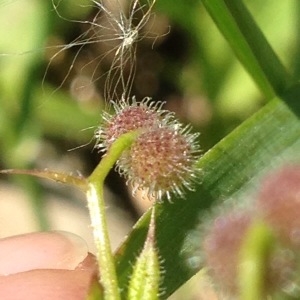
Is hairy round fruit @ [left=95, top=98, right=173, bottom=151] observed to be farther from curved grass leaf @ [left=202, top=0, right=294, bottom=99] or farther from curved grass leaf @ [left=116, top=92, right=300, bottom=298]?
curved grass leaf @ [left=202, top=0, right=294, bottom=99]

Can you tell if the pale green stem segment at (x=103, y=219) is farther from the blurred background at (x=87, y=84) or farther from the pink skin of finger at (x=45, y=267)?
the blurred background at (x=87, y=84)

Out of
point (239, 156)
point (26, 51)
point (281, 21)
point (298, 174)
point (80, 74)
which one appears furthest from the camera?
point (80, 74)

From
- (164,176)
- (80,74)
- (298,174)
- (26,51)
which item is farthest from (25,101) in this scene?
(298,174)

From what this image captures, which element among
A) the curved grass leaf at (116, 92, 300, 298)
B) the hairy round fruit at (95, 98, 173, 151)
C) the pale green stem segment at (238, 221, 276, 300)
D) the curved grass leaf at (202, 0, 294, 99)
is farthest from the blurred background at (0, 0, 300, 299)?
the pale green stem segment at (238, 221, 276, 300)

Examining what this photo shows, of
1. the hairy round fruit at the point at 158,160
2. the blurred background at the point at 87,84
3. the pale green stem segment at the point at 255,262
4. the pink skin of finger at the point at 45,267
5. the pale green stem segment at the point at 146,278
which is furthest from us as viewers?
the blurred background at the point at 87,84

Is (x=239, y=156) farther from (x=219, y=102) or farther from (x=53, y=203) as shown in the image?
(x=53, y=203)

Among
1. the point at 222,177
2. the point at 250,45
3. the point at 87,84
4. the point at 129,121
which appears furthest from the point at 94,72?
the point at 129,121

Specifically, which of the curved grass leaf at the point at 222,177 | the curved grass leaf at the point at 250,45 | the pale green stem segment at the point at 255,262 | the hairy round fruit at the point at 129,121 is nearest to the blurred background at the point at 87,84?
the curved grass leaf at the point at 250,45
